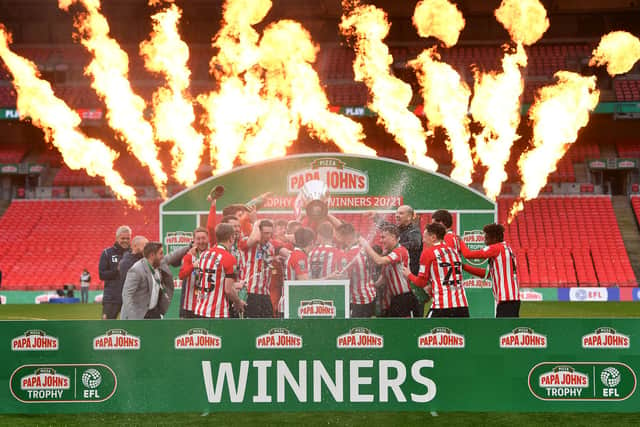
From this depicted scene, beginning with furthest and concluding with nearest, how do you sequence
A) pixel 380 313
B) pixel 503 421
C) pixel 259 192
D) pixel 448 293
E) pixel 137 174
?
pixel 137 174, pixel 259 192, pixel 380 313, pixel 448 293, pixel 503 421

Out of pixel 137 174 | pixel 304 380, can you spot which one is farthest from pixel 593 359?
pixel 137 174

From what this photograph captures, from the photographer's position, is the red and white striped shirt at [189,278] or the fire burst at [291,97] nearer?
the red and white striped shirt at [189,278]

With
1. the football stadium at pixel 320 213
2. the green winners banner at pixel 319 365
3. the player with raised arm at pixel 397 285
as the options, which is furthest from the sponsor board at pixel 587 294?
the green winners banner at pixel 319 365

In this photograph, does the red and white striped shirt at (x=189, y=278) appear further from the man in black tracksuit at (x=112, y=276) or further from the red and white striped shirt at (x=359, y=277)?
the red and white striped shirt at (x=359, y=277)

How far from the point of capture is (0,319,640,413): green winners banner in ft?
29.7

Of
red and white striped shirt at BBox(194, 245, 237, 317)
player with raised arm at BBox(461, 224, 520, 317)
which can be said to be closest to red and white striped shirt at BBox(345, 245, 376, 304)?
player with raised arm at BBox(461, 224, 520, 317)

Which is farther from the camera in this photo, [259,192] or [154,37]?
[154,37]

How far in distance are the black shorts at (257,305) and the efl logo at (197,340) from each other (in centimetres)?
298

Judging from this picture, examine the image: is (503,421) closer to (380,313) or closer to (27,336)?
(380,313)

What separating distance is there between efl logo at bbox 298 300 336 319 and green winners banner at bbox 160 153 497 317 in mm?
4630

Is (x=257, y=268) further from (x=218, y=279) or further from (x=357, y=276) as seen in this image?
(x=218, y=279)

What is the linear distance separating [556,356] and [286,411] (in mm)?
2980

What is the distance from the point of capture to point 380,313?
12.3m

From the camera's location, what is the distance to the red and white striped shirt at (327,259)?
38.5 ft
